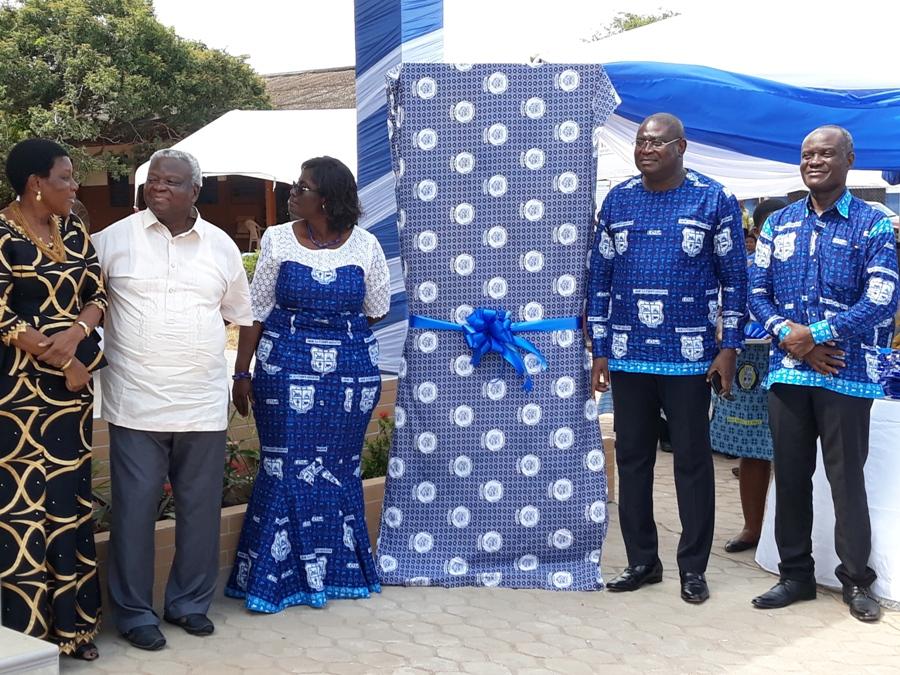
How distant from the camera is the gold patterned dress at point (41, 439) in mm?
3639

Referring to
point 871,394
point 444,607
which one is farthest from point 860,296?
point 444,607

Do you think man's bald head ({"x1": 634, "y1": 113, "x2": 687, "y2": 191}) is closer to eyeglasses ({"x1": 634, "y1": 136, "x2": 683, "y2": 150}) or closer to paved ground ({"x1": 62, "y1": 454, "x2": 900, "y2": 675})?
eyeglasses ({"x1": 634, "y1": 136, "x2": 683, "y2": 150})

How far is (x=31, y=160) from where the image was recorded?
145 inches

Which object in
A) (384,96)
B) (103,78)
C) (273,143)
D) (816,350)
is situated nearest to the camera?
(816,350)

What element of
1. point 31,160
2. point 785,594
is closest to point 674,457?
point 785,594

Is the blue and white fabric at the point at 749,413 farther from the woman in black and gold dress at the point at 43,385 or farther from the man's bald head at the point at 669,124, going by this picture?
the woman in black and gold dress at the point at 43,385

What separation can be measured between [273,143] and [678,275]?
11.0m

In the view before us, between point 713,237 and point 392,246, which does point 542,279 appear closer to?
point 713,237

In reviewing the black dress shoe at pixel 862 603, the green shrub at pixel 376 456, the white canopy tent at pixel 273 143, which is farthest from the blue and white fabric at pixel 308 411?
the white canopy tent at pixel 273 143

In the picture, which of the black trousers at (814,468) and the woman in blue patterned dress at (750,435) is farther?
the woman in blue patterned dress at (750,435)

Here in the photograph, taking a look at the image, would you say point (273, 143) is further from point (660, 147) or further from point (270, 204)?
point (660, 147)

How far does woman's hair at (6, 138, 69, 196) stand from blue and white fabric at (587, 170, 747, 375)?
7.23 feet

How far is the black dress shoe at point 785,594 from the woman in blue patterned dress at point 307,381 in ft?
5.78

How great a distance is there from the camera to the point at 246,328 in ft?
14.4
